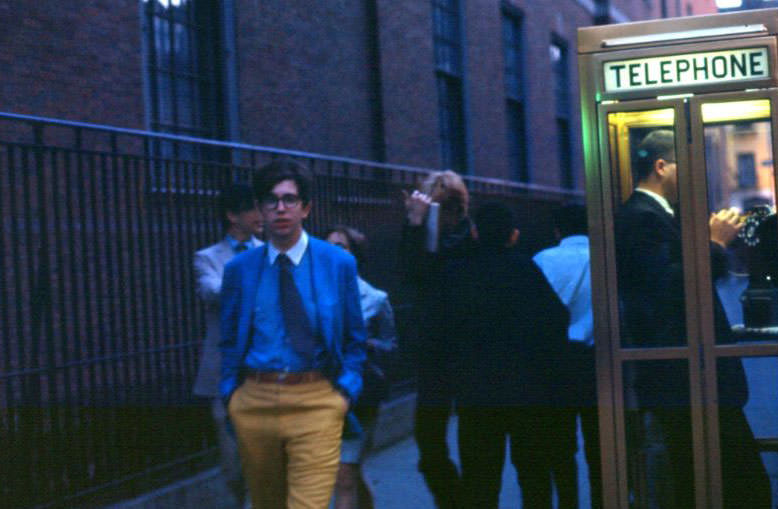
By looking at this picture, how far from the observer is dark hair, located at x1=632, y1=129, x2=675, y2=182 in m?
5.46

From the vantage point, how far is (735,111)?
562cm

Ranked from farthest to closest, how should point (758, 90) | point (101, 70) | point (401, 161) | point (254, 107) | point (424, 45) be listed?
1. point (424, 45)
2. point (401, 161)
3. point (254, 107)
4. point (101, 70)
5. point (758, 90)

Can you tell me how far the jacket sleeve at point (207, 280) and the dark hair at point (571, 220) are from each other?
6.82 ft

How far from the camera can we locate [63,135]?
7.53 meters

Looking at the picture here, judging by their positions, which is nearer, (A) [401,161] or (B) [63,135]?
(B) [63,135]

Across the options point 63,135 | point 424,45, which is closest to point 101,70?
point 63,135

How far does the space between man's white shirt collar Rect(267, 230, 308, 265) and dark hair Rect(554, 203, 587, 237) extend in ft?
8.13

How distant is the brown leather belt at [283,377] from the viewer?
4.53m

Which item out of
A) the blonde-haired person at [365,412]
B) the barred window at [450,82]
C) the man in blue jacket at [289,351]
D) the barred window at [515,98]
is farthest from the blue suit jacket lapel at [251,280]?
the barred window at [515,98]

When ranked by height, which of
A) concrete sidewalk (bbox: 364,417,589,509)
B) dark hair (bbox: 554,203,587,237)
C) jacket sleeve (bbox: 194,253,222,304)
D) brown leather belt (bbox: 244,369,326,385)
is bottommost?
concrete sidewalk (bbox: 364,417,589,509)

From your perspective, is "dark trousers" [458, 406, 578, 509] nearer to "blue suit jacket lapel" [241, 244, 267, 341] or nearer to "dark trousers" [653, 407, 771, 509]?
"dark trousers" [653, 407, 771, 509]

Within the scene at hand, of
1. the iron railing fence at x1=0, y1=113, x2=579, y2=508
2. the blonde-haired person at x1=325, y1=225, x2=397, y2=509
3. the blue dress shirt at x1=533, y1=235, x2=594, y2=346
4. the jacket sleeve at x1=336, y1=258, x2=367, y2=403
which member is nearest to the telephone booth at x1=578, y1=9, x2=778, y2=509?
the blue dress shirt at x1=533, y1=235, x2=594, y2=346

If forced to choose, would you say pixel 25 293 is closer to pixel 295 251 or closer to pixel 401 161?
pixel 295 251

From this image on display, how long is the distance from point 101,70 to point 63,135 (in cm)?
68
